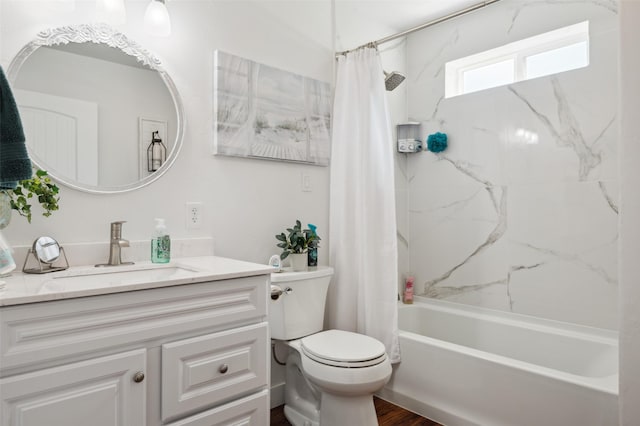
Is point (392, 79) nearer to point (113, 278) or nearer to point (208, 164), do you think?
point (208, 164)

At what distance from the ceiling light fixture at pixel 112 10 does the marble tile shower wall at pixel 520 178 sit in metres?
2.03

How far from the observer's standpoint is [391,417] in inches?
82.4

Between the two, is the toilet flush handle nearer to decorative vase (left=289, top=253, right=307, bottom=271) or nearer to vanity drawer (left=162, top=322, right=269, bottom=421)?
decorative vase (left=289, top=253, right=307, bottom=271)

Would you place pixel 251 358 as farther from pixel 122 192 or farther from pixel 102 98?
pixel 102 98

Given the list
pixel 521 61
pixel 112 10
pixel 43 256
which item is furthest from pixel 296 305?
pixel 521 61

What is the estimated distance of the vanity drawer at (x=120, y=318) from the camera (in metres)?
0.98

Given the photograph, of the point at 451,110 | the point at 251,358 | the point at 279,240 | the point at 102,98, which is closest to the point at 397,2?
the point at 451,110

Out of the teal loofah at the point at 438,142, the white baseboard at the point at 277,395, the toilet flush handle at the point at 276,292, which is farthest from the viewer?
the teal loofah at the point at 438,142

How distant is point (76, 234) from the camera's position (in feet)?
5.06

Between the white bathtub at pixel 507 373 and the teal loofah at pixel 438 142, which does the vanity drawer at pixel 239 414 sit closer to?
the white bathtub at pixel 507 373

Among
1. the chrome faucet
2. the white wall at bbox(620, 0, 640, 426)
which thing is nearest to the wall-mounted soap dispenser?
the white wall at bbox(620, 0, 640, 426)

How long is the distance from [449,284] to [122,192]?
2098 millimetres

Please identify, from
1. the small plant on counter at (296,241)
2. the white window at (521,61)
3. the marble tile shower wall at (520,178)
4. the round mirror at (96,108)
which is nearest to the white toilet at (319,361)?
the small plant on counter at (296,241)

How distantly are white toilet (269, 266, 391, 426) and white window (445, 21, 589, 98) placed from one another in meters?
1.70
